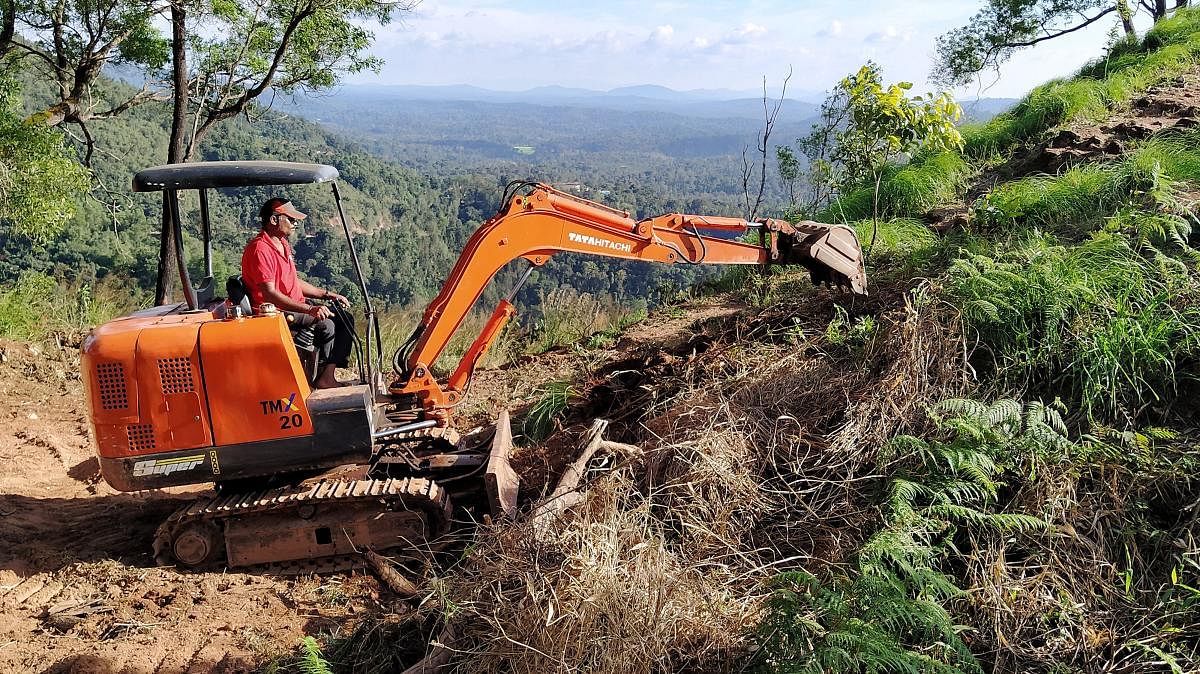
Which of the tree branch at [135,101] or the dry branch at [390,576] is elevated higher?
the tree branch at [135,101]

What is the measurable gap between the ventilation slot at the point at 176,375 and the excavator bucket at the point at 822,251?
14.2ft

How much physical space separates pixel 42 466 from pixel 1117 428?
849 cm

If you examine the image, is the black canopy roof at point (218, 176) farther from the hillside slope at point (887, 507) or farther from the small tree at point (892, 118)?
the small tree at point (892, 118)

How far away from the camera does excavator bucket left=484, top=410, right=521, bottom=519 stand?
5.30 meters

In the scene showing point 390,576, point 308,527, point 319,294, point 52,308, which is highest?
point 319,294

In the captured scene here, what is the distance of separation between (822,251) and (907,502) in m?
2.78

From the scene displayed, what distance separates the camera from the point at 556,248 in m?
5.78

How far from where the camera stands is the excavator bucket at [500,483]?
530 cm

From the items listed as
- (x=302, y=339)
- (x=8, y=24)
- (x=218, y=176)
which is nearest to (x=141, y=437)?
(x=302, y=339)

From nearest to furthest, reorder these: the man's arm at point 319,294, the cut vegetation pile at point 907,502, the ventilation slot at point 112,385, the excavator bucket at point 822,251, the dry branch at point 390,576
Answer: the cut vegetation pile at point 907,502 < the ventilation slot at point 112,385 < the dry branch at point 390,576 < the man's arm at point 319,294 < the excavator bucket at point 822,251

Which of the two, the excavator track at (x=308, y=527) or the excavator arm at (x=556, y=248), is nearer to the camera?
the excavator track at (x=308, y=527)

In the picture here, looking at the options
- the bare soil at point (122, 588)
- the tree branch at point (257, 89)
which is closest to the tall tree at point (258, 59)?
the tree branch at point (257, 89)

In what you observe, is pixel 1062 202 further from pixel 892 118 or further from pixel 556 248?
pixel 556 248

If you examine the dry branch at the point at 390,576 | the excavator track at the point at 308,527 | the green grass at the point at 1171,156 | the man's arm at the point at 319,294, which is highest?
the green grass at the point at 1171,156
